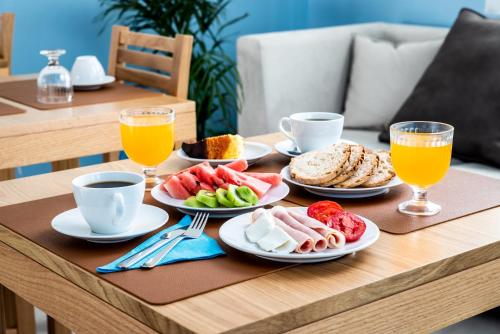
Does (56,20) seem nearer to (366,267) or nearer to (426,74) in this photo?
(426,74)

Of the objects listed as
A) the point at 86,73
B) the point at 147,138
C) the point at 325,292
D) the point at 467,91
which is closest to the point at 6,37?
the point at 86,73

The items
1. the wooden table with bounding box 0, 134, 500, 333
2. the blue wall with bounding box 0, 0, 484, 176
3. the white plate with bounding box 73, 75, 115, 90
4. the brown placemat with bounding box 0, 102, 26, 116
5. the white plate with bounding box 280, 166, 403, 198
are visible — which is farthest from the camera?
the blue wall with bounding box 0, 0, 484, 176

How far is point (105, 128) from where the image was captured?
2262mm

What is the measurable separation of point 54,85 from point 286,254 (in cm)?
144

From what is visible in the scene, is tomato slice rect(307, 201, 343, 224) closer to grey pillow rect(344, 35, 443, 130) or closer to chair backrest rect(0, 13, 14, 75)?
grey pillow rect(344, 35, 443, 130)

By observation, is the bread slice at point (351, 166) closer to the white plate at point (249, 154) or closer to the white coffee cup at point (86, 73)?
the white plate at point (249, 154)

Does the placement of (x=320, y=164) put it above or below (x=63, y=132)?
above

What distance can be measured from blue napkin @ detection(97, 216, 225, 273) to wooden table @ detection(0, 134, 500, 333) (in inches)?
1.9

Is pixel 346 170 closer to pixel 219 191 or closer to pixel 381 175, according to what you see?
pixel 381 175

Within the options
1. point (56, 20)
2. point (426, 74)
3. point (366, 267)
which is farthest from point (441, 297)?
point (56, 20)

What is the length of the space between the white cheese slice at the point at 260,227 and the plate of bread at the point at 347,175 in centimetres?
28

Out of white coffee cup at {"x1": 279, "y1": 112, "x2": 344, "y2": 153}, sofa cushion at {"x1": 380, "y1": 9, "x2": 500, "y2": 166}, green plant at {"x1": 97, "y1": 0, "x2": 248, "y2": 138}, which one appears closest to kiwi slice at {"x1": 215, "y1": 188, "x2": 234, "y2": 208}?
white coffee cup at {"x1": 279, "y1": 112, "x2": 344, "y2": 153}

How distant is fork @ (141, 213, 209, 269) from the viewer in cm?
118

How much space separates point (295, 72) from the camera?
11.3 ft
